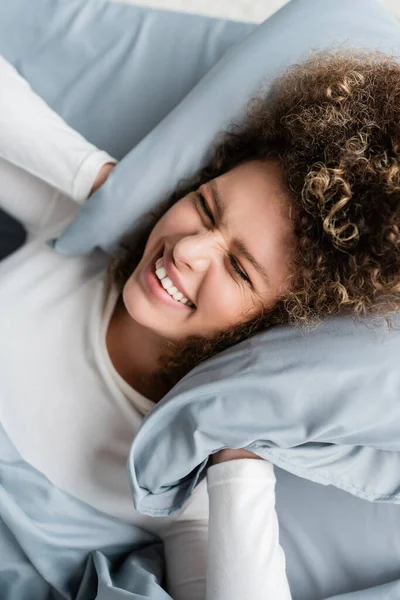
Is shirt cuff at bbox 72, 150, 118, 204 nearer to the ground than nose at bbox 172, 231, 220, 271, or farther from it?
farther from it

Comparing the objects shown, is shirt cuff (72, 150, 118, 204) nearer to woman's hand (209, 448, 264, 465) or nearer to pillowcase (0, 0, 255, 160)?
pillowcase (0, 0, 255, 160)

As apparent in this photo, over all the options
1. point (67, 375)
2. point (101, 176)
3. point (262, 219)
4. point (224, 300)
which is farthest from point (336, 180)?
point (67, 375)

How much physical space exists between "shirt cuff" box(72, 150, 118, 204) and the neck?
0.68 ft

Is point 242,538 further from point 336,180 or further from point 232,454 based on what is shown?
point 336,180

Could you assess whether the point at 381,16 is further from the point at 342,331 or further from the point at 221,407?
the point at 221,407

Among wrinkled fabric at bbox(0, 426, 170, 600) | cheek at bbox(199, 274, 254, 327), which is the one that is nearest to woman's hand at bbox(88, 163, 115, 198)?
cheek at bbox(199, 274, 254, 327)

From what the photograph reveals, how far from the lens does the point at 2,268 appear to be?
1.04 meters

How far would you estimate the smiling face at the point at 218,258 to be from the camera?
817 millimetres

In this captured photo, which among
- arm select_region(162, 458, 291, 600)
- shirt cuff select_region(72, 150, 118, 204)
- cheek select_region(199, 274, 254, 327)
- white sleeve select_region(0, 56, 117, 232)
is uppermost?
white sleeve select_region(0, 56, 117, 232)

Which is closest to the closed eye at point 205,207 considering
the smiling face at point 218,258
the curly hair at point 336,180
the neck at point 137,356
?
the smiling face at point 218,258

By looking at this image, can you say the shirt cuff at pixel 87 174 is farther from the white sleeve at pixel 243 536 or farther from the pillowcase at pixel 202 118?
the white sleeve at pixel 243 536

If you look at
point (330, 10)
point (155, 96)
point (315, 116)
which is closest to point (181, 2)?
point (155, 96)

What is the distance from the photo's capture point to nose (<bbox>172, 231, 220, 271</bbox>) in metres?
0.81

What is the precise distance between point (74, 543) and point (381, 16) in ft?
3.09
